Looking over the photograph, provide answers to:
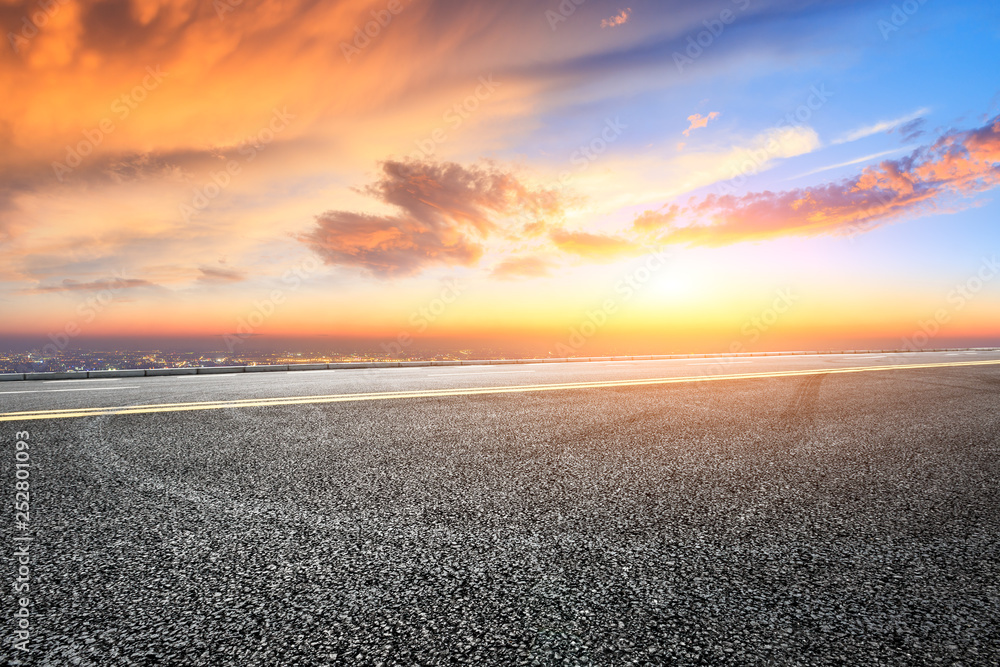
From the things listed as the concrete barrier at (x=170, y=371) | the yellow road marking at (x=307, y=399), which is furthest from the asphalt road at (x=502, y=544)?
the concrete barrier at (x=170, y=371)

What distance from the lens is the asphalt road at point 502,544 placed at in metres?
1.43

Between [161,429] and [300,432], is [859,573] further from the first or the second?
[161,429]

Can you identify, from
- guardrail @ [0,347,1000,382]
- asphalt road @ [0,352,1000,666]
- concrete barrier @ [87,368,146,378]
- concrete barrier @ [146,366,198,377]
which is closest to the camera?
asphalt road @ [0,352,1000,666]

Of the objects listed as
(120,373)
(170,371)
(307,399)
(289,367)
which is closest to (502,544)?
(307,399)

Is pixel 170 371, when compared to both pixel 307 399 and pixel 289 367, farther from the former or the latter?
pixel 307 399

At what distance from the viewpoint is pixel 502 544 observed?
2068mm

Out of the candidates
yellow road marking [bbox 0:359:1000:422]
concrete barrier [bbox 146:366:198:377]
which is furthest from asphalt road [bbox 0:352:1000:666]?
concrete barrier [bbox 146:366:198:377]

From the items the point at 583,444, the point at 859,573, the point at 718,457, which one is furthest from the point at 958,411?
the point at 859,573

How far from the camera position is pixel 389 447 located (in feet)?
12.4

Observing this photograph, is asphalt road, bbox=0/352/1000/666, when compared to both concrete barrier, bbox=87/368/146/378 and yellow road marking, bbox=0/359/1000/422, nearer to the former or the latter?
yellow road marking, bbox=0/359/1000/422

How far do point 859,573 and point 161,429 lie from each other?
5091 millimetres

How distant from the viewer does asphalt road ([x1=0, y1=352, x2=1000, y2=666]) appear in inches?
56.5

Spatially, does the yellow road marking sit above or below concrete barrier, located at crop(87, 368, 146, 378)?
below

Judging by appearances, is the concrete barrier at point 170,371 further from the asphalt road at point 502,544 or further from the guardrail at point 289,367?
the asphalt road at point 502,544
